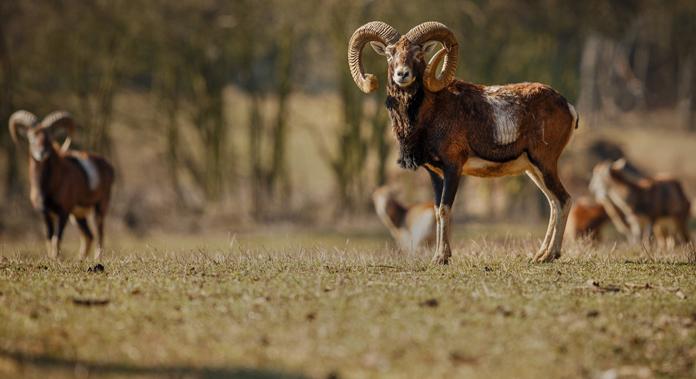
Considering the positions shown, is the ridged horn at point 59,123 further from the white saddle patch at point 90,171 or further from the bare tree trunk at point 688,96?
the bare tree trunk at point 688,96

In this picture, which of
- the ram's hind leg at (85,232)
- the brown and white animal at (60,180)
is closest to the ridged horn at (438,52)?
the brown and white animal at (60,180)

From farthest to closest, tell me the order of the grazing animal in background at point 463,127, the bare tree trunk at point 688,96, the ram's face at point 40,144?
the bare tree trunk at point 688,96 → the ram's face at point 40,144 → the grazing animal in background at point 463,127

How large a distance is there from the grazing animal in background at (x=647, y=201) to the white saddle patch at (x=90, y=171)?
11.0m

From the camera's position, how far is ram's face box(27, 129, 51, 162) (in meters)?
17.5

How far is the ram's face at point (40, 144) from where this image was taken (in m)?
17.5

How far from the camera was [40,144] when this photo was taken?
17625mm

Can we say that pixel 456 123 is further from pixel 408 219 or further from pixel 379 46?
pixel 408 219

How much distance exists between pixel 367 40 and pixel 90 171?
776 centimetres

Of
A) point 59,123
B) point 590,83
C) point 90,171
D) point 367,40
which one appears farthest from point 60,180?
point 590,83

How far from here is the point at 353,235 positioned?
30.4m

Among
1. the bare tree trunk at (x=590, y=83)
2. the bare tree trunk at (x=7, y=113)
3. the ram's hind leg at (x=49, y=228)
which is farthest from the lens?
the bare tree trunk at (x=590, y=83)

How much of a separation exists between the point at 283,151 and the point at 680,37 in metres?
28.0

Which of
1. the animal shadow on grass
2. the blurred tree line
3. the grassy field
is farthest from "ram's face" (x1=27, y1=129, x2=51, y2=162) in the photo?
the blurred tree line

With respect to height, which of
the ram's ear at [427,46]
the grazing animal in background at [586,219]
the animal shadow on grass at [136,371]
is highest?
the ram's ear at [427,46]
